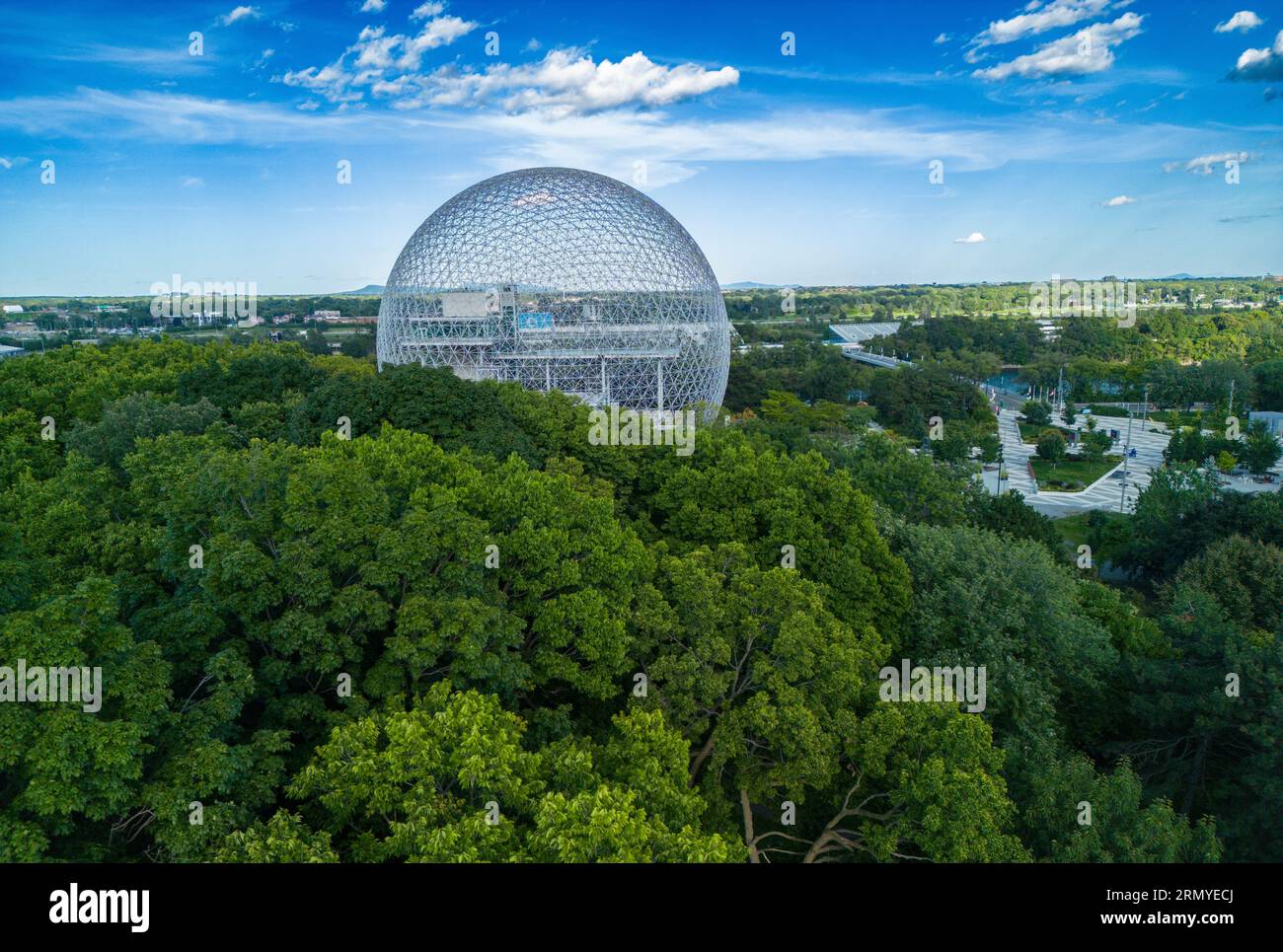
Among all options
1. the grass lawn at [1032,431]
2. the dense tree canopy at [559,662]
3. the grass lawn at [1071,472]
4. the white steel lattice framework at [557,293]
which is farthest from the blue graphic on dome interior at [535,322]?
the grass lawn at [1032,431]

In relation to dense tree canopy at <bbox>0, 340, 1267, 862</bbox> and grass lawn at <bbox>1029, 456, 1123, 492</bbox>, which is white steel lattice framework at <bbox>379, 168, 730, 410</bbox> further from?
grass lawn at <bbox>1029, 456, 1123, 492</bbox>

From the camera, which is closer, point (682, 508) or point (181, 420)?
point (682, 508)

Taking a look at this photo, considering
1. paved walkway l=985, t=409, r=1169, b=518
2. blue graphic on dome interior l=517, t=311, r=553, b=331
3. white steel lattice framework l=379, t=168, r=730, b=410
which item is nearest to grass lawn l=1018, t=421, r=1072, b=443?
paved walkway l=985, t=409, r=1169, b=518

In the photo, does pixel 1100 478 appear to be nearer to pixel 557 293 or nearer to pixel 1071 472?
pixel 1071 472

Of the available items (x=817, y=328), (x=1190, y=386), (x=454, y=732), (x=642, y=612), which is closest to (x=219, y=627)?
(x=454, y=732)

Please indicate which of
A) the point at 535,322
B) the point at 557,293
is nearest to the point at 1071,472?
the point at 557,293

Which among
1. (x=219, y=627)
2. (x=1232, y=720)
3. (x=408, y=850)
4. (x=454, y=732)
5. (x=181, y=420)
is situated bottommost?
(x=1232, y=720)
